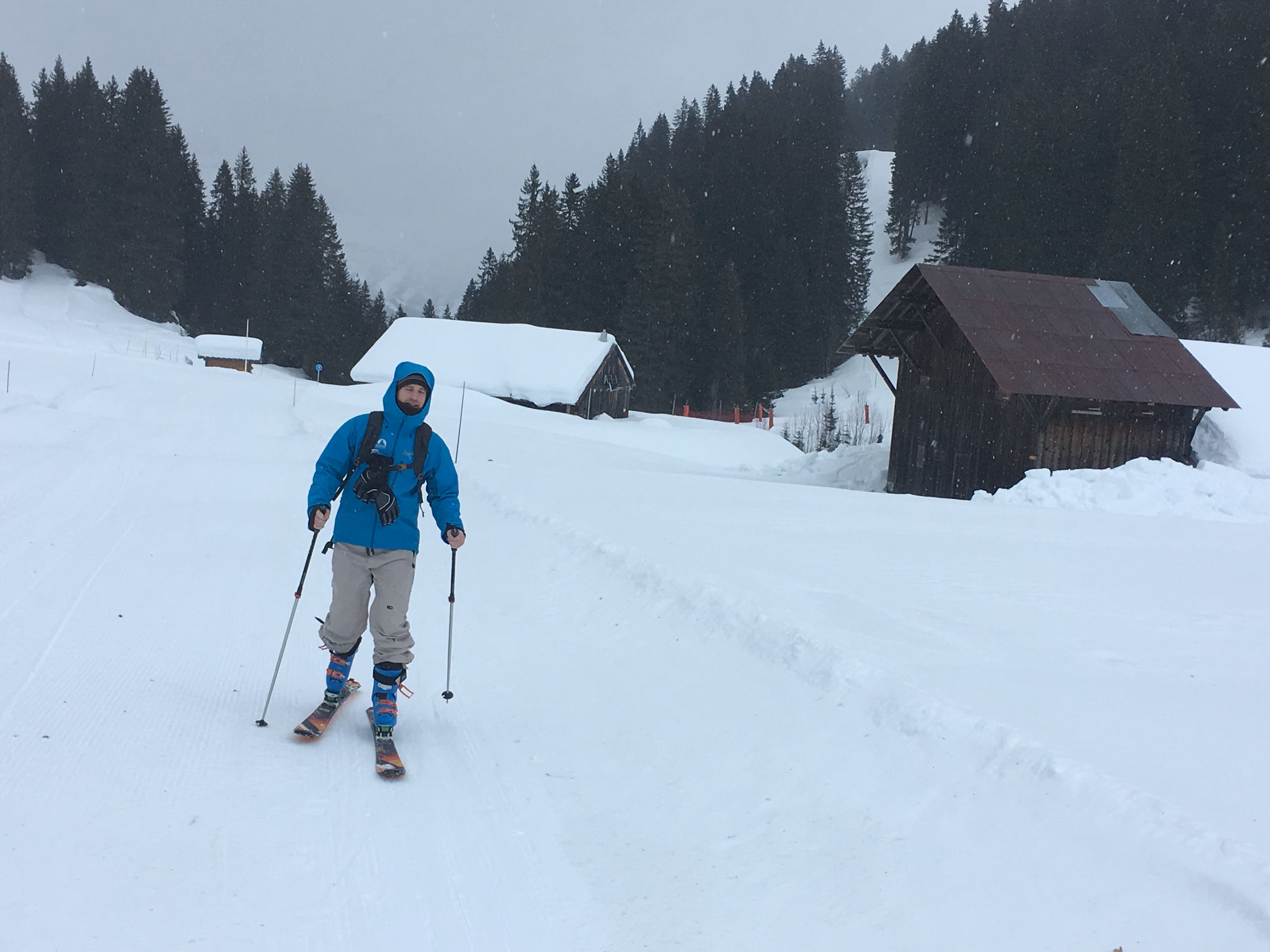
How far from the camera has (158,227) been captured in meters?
68.4

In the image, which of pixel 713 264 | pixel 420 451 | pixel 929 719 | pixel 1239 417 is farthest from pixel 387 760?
pixel 713 264

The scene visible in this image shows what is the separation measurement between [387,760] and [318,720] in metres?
0.61

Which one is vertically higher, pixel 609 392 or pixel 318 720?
pixel 609 392

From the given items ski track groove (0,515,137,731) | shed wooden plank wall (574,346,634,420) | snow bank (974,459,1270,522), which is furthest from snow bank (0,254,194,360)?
snow bank (974,459,1270,522)

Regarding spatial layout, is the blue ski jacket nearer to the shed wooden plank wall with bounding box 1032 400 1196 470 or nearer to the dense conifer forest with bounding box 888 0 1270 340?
the shed wooden plank wall with bounding box 1032 400 1196 470

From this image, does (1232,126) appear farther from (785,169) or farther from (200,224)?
(200,224)

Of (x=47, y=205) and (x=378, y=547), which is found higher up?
(x=47, y=205)

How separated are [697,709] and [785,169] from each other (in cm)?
7673

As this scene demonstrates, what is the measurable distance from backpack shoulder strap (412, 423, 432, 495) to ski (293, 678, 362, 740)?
1288 mm

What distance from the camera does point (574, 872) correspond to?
4.02 meters

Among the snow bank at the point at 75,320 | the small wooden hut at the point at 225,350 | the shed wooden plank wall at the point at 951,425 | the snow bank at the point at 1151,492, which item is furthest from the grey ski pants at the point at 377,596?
the small wooden hut at the point at 225,350

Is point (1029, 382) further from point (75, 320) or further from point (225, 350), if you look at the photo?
point (75, 320)

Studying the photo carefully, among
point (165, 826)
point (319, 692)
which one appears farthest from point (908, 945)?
point (319, 692)

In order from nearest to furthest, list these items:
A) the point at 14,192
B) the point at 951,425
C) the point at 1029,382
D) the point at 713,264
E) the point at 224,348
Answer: the point at 1029,382 < the point at 951,425 < the point at 224,348 < the point at 14,192 < the point at 713,264
